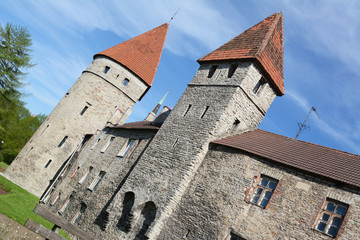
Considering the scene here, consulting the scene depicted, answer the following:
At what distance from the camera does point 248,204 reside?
10375 millimetres

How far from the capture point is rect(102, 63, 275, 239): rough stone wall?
475 inches

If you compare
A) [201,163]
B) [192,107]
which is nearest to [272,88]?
[192,107]

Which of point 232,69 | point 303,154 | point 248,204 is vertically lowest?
point 248,204

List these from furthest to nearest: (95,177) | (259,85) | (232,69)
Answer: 1. (95,177)
2. (259,85)
3. (232,69)

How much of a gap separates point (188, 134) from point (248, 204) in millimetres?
4389

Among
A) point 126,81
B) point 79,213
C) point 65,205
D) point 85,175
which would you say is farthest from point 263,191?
point 126,81

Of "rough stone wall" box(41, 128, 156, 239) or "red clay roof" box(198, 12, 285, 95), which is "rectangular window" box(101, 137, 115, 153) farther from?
"red clay roof" box(198, 12, 285, 95)

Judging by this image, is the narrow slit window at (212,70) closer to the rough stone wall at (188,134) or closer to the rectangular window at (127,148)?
the rough stone wall at (188,134)

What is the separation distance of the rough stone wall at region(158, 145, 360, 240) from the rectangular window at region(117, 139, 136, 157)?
20.0 feet

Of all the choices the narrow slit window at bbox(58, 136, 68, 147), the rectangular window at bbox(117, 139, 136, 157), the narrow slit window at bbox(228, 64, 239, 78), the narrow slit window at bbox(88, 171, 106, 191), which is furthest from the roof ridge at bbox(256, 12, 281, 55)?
the narrow slit window at bbox(58, 136, 68, 147)

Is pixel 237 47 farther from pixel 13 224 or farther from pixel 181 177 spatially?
pixel 13 224

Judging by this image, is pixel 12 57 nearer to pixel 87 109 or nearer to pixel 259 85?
pixel 87 109

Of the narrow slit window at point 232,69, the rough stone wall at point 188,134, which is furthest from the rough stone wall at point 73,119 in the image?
the narrow slit window at point 232,69

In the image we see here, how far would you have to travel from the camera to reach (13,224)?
9.35 m
